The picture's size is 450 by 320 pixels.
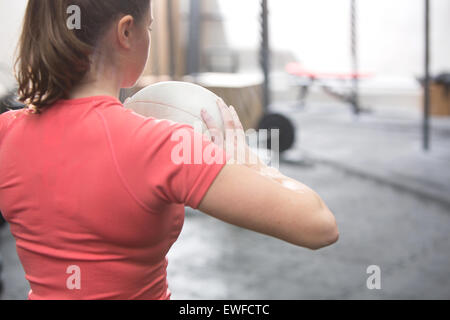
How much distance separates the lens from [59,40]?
44 centimetres

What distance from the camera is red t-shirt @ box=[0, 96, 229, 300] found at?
416 millimetres

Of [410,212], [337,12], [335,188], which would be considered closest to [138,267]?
[410,212]

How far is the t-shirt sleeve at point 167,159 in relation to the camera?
0.41 meters

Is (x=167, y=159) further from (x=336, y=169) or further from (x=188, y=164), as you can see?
(x=336, y=169)

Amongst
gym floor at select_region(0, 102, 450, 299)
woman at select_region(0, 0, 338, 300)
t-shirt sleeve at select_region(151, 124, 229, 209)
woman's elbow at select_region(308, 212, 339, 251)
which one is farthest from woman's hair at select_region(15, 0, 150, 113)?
gym floor at select_region(0, 102, 450, 299)

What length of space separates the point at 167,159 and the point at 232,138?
0.10 metres

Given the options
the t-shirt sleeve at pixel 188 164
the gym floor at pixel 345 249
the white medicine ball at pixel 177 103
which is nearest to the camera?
the t-shirt sleeve at pixel 188 164

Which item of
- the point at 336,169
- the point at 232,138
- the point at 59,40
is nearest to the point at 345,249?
the point at 336,169

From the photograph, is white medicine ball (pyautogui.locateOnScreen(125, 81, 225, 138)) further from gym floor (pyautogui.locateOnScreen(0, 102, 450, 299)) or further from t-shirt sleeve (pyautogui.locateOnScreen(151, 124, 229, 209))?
gym floor (pyautogui.locateOnScreen(0, 102, 450, 299))

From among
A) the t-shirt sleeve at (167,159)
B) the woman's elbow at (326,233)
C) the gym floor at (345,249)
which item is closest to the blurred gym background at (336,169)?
the gym floor at (345,249)

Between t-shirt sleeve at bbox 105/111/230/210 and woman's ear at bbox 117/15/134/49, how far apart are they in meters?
0.09

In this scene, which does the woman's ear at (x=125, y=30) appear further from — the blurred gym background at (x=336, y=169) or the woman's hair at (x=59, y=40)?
the blurred gym background at (x=336, y=169)

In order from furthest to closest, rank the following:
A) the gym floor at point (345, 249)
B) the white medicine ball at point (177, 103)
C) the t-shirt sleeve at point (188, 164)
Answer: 1. the gym floor at point (345, 249)
2. the white medicine ball at point (177, 103)
3. the t-shirt sleeve at point (188, 164)
